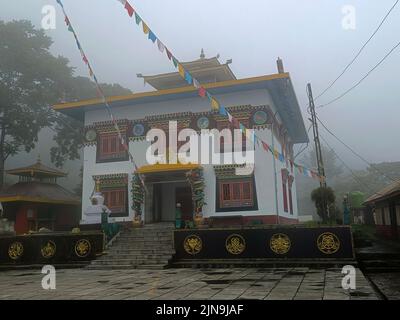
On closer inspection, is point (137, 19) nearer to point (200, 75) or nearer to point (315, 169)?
point (200, 75)

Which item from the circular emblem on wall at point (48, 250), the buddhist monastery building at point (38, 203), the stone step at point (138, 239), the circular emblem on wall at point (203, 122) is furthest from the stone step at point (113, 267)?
the circular emblem on wall at point (203, 122)

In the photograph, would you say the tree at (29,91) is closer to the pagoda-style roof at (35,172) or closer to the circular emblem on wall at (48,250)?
the pagoda-style roof at (35,172)

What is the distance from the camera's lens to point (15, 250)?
16.2 metres

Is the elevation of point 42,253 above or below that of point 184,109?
below

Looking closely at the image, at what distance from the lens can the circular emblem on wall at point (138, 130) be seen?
67.9 feet

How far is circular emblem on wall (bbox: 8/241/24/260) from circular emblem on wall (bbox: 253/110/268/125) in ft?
39.5

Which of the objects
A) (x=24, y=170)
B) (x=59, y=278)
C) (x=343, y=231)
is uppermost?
(x=24, y=170)

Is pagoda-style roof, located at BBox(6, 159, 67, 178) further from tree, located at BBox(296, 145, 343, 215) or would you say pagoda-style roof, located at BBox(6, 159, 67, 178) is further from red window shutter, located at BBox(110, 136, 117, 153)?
tree, located at BBox(296, 145, 343, 215)

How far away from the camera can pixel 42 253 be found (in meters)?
15.9

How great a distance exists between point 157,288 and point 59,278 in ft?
14.4

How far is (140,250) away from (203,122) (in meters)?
7.42

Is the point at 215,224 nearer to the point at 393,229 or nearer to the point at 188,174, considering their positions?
the point at 188,174

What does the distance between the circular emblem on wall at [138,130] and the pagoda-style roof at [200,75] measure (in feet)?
14.0
